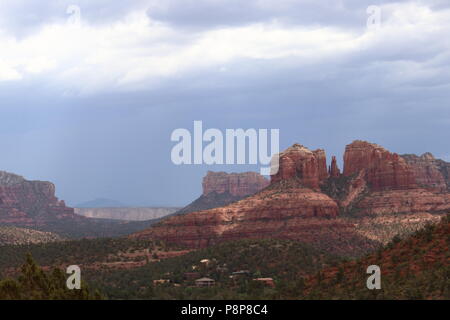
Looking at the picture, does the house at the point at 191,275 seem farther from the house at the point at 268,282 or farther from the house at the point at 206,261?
the house at the point at 268,282

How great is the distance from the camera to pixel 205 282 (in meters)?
137

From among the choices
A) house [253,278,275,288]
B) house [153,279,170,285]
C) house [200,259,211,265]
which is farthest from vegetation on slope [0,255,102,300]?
house [200,259,211,265]

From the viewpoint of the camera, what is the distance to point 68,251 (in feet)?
578

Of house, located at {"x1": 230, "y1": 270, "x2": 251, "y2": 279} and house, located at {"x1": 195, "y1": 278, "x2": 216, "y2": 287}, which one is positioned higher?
house, located at {"x1": 230, "y1": 270, "x2": 251, "y2": 279}

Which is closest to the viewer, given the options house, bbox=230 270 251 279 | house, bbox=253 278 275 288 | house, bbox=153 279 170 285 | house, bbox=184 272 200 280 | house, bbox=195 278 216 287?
house, bbox=253 278 275 288

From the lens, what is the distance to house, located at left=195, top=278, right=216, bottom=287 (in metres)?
135

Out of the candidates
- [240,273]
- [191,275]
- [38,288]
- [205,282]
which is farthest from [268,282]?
[38,288]

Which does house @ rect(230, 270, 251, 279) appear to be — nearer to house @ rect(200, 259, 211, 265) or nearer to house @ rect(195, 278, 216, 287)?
house @ rect(195, 278, 216, 287)

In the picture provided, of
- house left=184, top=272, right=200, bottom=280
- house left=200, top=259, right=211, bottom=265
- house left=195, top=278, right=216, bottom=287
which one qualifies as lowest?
house left=195, top=278, right=216, bottom=287
